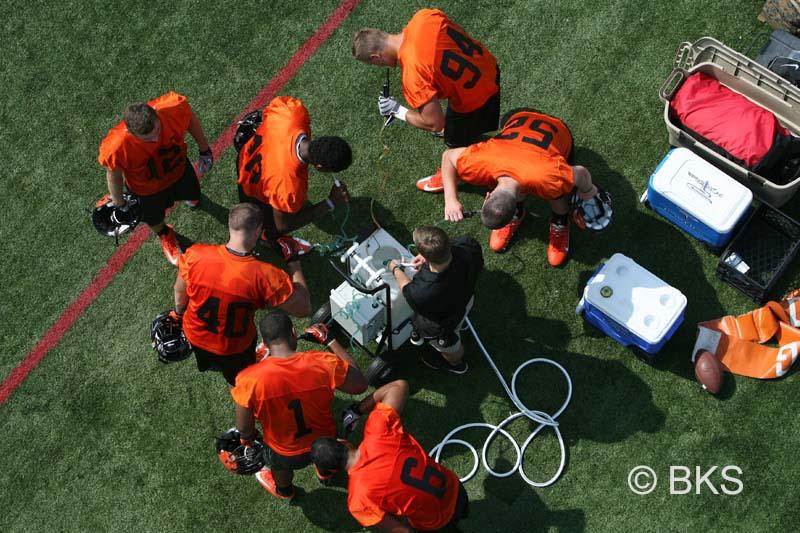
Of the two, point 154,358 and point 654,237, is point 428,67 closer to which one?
point 654,237

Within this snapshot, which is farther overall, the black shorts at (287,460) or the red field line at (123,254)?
the red field line at (123,254)

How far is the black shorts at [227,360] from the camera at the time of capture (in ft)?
27.1

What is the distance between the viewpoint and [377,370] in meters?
8.45

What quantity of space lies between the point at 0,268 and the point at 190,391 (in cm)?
288

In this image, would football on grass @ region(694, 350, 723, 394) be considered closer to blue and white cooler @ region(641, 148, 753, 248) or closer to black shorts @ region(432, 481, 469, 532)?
blue and white cooler @ region(641, 148, 753, 248)

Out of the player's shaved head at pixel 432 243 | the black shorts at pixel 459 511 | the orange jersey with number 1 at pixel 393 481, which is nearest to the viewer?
the orange jersey with number 1 at pixel 393 481

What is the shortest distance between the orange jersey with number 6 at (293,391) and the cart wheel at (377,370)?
3.71 feet

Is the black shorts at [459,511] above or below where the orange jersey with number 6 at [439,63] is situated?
below

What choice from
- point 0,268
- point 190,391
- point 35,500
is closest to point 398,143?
point 190,391

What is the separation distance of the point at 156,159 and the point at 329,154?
2.11 metres

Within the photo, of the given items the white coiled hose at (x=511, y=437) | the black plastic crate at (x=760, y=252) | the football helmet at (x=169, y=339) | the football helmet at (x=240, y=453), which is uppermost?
the black plastic crate at (x=760, y=252)

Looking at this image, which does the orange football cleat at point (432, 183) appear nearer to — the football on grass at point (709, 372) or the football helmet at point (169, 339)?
the football helmet at point (169, 339)

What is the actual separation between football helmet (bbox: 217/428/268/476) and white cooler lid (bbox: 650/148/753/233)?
4.92 m

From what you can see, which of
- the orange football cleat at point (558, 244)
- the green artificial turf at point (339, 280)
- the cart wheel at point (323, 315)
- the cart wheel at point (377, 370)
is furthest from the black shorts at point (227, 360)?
the orange football cleat at point (558, 244)
